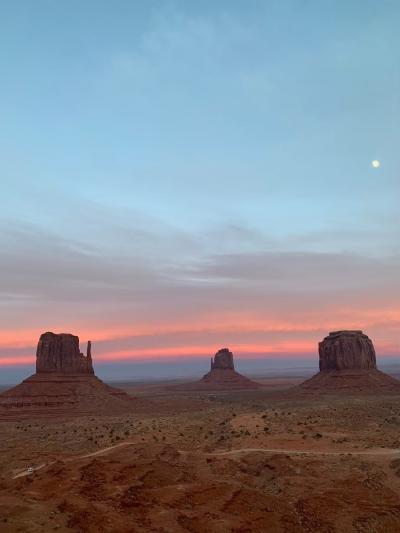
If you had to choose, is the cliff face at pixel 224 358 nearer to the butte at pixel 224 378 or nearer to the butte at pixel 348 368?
the butte at pixel 224 378

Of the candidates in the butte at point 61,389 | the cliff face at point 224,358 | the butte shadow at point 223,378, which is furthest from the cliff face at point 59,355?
the cliff face at point 224,358

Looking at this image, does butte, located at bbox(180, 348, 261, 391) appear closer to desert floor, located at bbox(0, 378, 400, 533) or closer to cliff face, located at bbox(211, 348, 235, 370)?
cliff face, located at bbox(211, 348, 235, 370)

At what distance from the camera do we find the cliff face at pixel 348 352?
113 m

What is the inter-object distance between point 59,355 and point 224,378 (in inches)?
3718

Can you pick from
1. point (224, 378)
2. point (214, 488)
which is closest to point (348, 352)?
point (224, 378)

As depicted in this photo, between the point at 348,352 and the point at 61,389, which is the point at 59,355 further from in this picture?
the point at 348,352

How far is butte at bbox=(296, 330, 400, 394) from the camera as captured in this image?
345 ft

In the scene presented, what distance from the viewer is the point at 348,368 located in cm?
11275

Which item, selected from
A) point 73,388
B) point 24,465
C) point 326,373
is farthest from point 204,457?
point 326,373

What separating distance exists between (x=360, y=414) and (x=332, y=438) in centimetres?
1689

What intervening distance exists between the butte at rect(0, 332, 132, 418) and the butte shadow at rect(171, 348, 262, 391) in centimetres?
7658

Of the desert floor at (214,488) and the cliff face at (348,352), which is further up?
the cliff face at (348,352)

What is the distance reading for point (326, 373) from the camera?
116 m

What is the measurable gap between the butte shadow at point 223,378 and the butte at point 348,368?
58.7m
